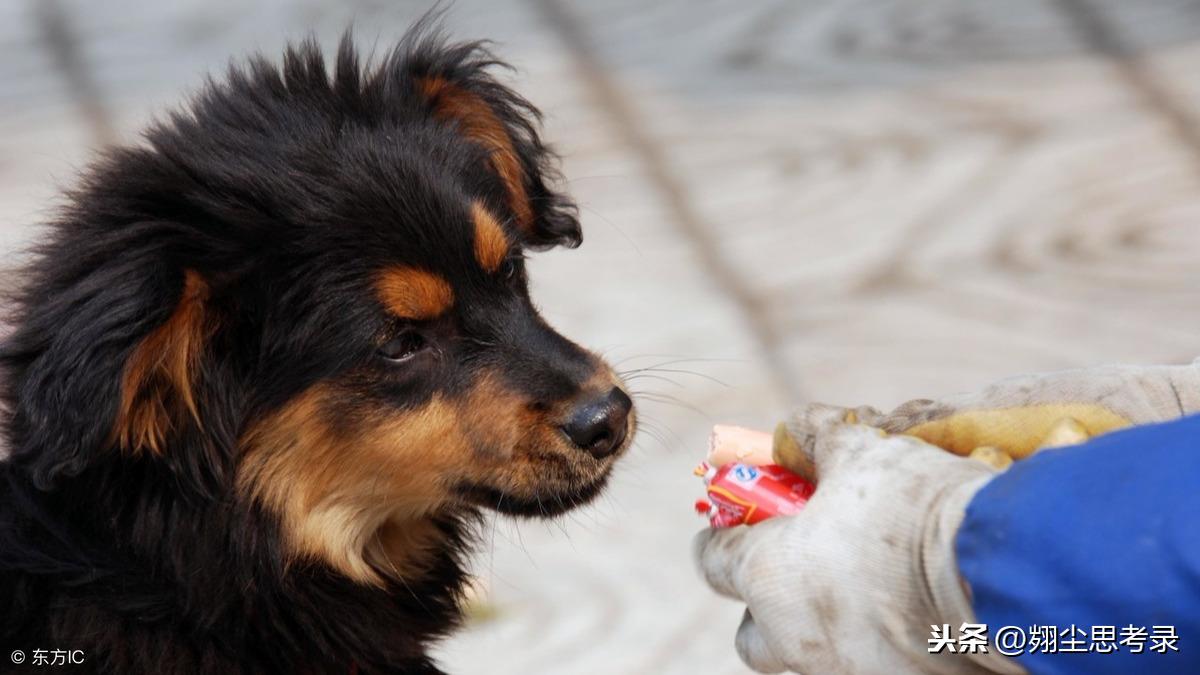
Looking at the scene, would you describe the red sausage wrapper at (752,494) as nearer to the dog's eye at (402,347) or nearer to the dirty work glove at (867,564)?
the dirty work glove at (867,564)

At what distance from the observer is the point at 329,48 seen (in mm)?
6621

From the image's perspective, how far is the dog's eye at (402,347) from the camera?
2.81 metres

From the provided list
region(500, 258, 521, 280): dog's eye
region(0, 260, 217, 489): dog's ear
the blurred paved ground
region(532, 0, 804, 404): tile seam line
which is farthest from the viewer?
region(532, 0, 804, 404): tile seam line

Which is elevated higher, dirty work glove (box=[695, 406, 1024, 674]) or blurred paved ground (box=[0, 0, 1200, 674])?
dirty work glove (box=[695, 406, 1024, 674])

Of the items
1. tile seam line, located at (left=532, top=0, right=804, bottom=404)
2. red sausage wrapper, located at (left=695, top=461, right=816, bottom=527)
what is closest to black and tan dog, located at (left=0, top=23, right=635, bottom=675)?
red sausage wrapper, located at (left=695, top=461, right=816, bottom=527)

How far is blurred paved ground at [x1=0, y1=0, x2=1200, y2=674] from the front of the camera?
4.47m

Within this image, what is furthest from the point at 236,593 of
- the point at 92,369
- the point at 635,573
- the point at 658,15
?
the point at 658,15

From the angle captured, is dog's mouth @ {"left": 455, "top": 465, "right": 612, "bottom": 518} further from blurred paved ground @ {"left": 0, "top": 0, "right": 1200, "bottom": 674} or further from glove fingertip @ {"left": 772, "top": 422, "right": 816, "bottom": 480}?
blurred paved ground @ {"left": 0, "top": 0, "right": 1200, "bottom": 674}

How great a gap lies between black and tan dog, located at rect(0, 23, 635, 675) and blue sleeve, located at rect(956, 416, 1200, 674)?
1013mm

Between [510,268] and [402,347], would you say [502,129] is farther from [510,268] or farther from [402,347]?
[402,347]

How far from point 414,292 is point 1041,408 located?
3.74 ft

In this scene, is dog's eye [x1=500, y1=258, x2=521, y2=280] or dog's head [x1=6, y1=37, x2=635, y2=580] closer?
dog's head [x1=6, y1=37, x2=635, y2=580]

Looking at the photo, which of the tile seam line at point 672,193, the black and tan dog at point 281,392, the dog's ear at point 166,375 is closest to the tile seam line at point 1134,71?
the tile seam line at point 672,193

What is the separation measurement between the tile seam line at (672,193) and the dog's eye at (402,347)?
86.3 inches
